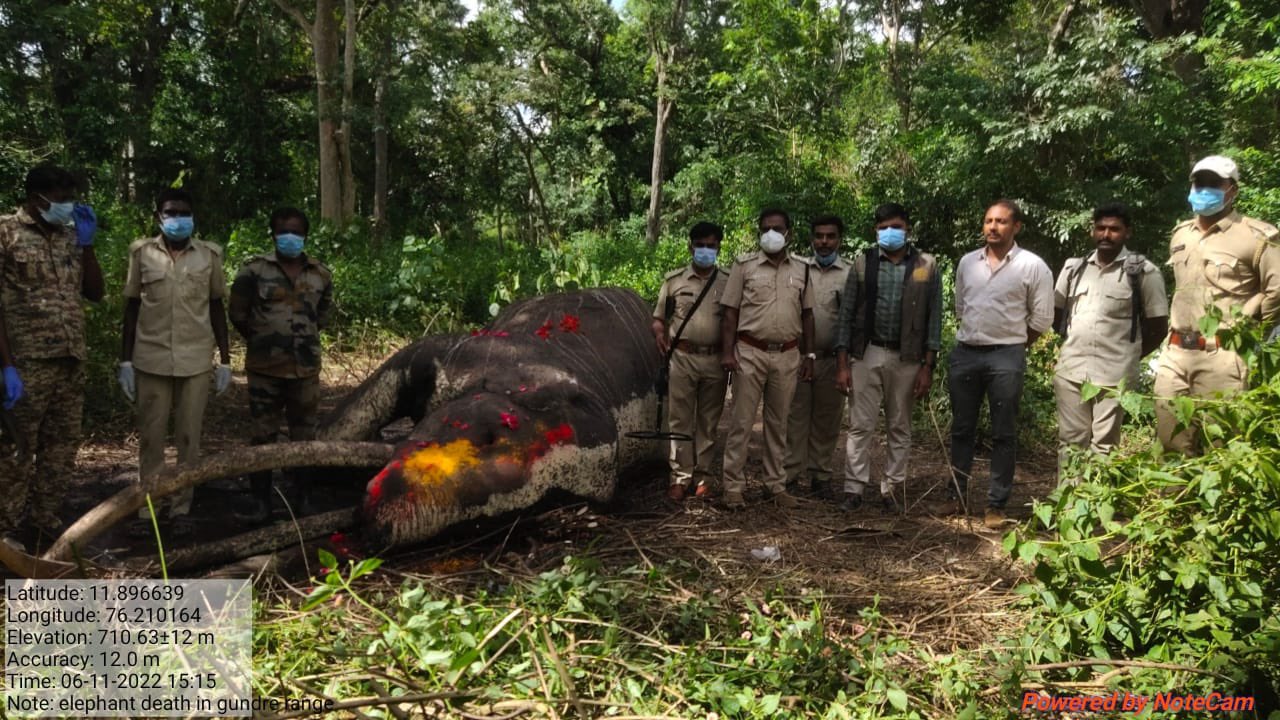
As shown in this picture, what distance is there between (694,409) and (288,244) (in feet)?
8.14

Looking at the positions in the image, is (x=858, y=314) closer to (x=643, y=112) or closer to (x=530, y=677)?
(x=530, y=677)

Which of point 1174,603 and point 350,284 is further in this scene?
point 350,284

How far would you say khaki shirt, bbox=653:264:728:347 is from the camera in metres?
4.92

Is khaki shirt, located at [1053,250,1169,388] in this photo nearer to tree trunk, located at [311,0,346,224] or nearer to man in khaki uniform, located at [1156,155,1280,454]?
man in khaki uniform, located at [1156,155,1280,454]

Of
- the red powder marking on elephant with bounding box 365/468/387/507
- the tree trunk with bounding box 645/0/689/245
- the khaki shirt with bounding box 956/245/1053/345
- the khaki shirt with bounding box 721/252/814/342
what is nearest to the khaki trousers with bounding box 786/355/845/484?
the khaki shirt with bounding box 721/252/814/342

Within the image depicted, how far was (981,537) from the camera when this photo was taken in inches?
178

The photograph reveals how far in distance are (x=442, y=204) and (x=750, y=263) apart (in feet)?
70.5

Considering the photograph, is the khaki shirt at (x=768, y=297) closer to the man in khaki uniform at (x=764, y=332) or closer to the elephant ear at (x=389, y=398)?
the man in khaki uniform at (x=764, y=332)

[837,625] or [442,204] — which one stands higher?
Answer: [442,204]

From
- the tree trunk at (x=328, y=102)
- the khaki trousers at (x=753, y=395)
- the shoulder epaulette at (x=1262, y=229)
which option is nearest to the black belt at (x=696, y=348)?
the khaki trousers at (x=753, y=395)

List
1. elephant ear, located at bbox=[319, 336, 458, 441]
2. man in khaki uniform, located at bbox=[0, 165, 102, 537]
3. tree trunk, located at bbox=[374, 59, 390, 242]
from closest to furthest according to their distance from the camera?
1. man in khaki uniform, located at bbox=[0, 165, 102, 537]
2. elephant ear, located at bbox=[319, 336, 458, 441]
3. tree trunk, located at bbox=[374, 59, 390, 242]

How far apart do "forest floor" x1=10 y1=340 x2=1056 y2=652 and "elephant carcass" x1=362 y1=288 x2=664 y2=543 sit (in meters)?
0.19

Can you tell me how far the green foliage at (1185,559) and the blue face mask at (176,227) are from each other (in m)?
4.09

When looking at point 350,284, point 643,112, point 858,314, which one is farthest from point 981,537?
point 643,112
